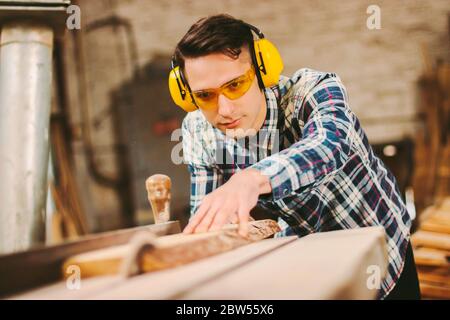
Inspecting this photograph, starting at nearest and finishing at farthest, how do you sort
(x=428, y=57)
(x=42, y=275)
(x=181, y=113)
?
1. (x=42, y=275)
2. (x=428, y=57)
3. (x=181, y=113)

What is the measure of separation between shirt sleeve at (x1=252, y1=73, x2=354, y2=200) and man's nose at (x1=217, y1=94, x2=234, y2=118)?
224 mm

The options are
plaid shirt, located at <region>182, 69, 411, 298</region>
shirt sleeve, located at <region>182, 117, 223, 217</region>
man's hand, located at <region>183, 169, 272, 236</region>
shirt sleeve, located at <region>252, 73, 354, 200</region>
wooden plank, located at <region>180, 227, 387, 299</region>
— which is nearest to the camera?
wooden plank, located at <region>180, 227, 387, 299</region>

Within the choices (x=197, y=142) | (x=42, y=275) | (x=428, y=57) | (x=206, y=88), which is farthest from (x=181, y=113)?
(x=42, y=275)

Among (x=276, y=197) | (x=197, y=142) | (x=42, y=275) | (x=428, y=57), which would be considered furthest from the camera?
(x=428, y=57)

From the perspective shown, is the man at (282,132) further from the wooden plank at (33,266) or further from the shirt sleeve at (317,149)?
the wooden plank at (33,266)

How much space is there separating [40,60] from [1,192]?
1.12ft

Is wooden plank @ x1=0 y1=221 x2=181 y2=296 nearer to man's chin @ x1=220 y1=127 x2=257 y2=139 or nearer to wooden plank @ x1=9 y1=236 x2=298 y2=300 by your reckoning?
wooden plank @ x1=9 y1=236 x2=298 y2=300

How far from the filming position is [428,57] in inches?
124

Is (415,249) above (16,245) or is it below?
below

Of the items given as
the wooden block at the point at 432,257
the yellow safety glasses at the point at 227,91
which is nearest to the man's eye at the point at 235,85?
the yellow safety glasses at the point at 227,91

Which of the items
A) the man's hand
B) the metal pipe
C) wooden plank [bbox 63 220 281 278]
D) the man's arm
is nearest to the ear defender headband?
the man's arm

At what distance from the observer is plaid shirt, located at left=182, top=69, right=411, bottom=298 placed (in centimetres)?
113

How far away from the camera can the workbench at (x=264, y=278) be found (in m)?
0.47
